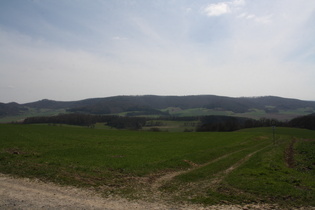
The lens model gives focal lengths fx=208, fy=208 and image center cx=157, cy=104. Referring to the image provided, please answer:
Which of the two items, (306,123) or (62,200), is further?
(306,123)

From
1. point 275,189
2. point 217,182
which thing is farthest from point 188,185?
point 275,189

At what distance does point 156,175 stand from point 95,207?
9.05 meters

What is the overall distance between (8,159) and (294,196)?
2737 centimetres

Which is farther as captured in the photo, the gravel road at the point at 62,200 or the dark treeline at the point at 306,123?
the dark treeline at the point at 306,123

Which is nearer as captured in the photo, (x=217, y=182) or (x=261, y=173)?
(x=217, y=182)

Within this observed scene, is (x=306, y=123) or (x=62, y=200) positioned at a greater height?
(x=62, y=200)

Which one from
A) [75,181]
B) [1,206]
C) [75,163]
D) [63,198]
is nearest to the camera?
[1,206]

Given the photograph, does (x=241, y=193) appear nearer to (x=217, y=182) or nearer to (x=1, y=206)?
(x=217, y=182)

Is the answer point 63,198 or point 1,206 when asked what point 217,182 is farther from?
point 1,206

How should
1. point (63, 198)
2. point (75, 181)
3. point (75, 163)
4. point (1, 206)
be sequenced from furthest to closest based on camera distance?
1. point (75, 163)
2. point (75, 181)
3. point (63, 198)
4. point (1, 206)

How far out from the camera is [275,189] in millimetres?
14594

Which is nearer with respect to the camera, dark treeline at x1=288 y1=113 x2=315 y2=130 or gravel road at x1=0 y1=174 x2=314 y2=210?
gravel road at x1=0 y1=174 x2=314 y2=210

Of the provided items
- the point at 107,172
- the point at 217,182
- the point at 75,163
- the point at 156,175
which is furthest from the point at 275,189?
the point at 75,163

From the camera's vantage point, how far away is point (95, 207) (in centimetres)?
1148
